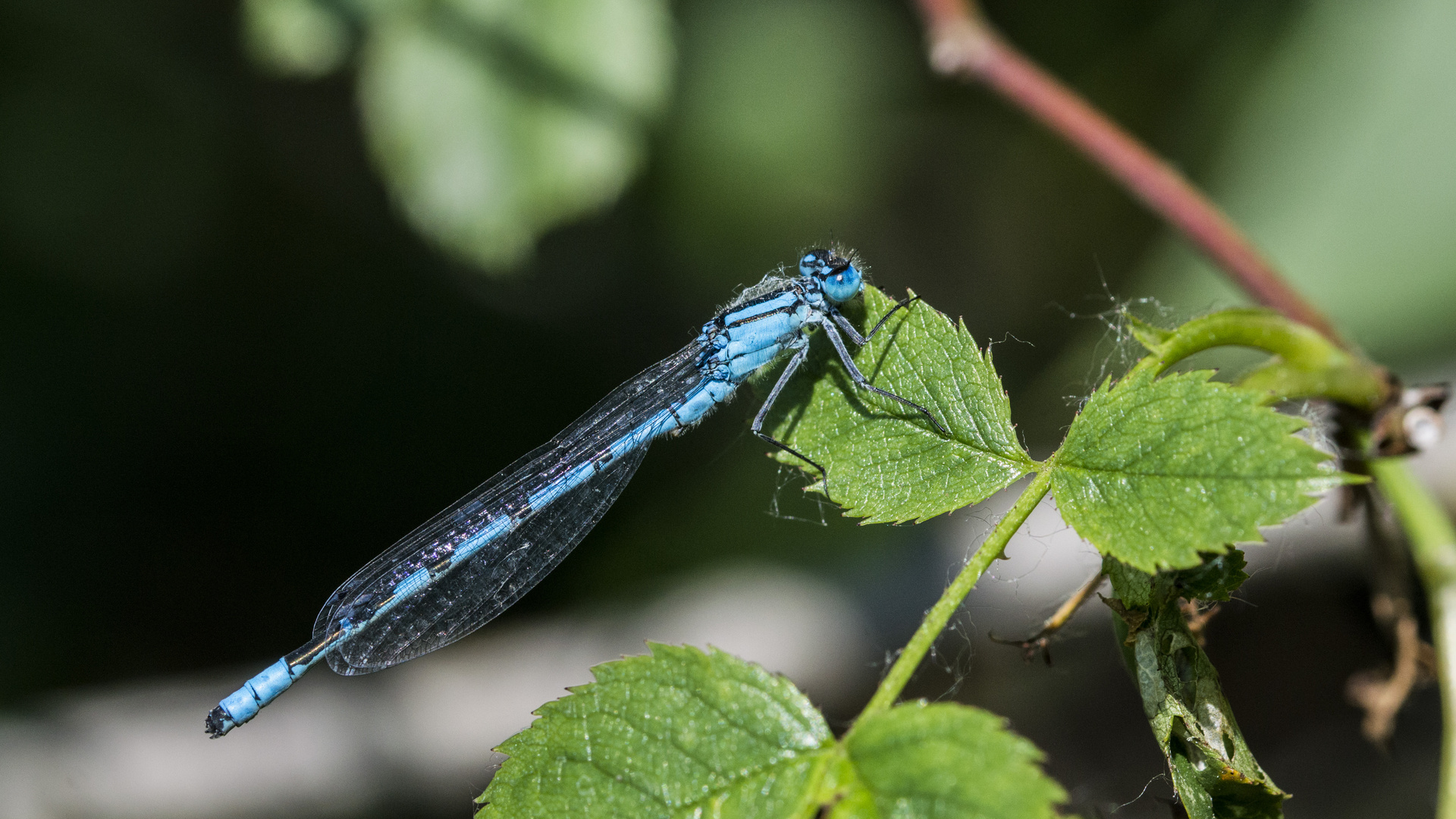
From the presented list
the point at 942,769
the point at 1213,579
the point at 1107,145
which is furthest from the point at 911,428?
the point at 1107,145

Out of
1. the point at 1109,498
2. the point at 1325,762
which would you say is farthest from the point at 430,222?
the point at 1325,762

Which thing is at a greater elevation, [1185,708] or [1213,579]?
[1213,579]

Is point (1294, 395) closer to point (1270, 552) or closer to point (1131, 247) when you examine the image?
point (1270, 552)

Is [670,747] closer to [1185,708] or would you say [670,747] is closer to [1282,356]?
[1185,708]

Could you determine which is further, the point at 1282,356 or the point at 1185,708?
the point at 1282,356

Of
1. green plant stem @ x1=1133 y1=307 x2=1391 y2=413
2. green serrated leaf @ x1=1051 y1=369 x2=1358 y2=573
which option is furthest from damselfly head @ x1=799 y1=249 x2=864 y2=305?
green serrated leaf @ x1=1051 y1=369 x2=1358 y2=573

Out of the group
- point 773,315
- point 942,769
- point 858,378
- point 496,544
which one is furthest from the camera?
point 496,544

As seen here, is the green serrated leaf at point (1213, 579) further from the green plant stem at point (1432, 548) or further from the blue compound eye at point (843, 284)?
the blue compound eye at point (843, 284)
